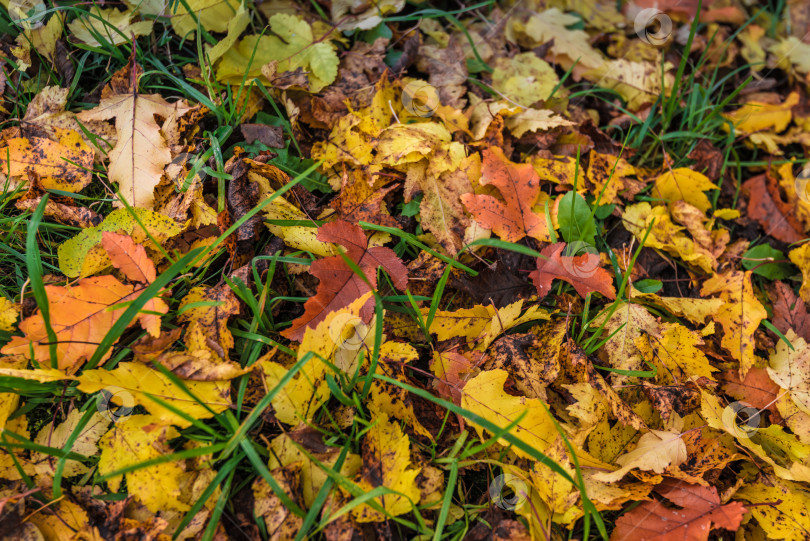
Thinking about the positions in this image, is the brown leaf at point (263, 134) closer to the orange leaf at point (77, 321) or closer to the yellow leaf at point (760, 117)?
the orange leaf at point (77, 321)

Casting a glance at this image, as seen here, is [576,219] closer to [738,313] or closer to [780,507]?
[738,313]

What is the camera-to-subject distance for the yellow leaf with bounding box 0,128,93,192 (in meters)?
1.67

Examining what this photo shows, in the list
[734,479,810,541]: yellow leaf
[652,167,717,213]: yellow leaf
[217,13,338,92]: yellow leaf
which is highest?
[217,13,338,92]: yellow leaf

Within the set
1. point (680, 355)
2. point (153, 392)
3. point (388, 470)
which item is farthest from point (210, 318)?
point (680, 355)

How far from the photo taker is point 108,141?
5.85 ft

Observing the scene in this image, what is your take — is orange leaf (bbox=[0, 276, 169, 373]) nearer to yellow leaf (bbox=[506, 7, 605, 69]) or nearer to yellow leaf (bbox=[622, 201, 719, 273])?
yellow leaf (bbox=[622, 201, 719, 273])

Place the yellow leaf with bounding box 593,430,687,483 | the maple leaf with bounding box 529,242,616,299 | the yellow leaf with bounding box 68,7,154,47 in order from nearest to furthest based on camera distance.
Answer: the yellow leaf with bounding box 593,430,687,483
the maple leaf with bounding box 529,242,616,299
the yellow leaf with bounding box 68,7,154,47

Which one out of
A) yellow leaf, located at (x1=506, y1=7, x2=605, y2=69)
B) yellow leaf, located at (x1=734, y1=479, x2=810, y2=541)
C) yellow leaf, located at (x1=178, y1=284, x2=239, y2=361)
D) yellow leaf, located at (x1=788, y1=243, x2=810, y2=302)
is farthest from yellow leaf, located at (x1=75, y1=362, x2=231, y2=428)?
yellow leaf, located at (x1=788, y1=243, x2=810, y2=302)

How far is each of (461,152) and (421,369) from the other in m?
0.83

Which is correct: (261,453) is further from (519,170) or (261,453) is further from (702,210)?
(702,210)

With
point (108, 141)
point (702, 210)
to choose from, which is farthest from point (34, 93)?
point (702, 210)

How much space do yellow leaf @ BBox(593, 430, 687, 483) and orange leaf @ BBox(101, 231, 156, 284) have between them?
149 centimetres

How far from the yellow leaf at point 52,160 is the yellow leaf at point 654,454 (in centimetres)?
199

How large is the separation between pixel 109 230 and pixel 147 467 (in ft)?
2.58
